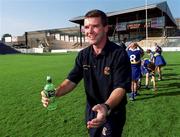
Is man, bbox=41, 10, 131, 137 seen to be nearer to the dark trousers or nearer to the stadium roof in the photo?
the dark trousers

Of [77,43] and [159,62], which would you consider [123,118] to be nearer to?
[159,62]

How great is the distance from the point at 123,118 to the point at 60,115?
17.0ft

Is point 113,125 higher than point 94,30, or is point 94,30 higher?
point 94,30

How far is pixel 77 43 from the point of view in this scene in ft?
331

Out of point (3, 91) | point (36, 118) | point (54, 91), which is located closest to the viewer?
point (54, 91)

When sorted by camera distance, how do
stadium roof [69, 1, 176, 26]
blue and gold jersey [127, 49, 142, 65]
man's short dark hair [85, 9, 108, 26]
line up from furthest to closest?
stadium roof [69, 1, 176, 26]
blue and gold jersey [127, 49, 142, 65]
man's short dark hair [85, 9, 108, 26]

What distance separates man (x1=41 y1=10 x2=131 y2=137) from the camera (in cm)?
365

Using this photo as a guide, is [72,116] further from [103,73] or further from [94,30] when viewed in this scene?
[94,30]

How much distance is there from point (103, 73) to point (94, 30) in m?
0.49

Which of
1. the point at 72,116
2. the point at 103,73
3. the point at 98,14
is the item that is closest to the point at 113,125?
the point at 103,73

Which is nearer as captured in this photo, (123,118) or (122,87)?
(122,87)

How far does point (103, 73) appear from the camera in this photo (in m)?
3.81

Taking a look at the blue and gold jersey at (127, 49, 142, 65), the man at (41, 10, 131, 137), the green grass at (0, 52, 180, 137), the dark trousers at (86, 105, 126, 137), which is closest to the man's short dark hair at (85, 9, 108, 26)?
the man at (41, 10, 131, 137)

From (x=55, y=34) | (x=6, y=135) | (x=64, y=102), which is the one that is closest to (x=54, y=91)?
(x=6, y=135)
